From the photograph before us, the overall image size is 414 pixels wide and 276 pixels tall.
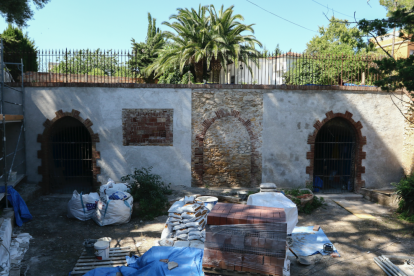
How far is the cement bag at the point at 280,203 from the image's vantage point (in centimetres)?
676

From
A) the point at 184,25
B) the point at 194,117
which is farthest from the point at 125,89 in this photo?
the point at 184,25

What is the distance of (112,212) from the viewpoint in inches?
314

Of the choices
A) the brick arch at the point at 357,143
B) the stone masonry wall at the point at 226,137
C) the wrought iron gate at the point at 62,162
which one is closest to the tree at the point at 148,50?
the wrought iron gate at the point at 62,162

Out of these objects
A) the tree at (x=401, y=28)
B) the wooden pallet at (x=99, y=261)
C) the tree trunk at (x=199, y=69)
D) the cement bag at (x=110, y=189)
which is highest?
the tree trunk at (x=199, y=69)

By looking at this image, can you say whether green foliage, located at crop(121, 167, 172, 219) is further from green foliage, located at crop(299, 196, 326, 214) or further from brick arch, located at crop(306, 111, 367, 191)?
brick arch, located at crop(306, 111, 367, 191)

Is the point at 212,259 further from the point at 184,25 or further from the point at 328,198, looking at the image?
the point at 184,25

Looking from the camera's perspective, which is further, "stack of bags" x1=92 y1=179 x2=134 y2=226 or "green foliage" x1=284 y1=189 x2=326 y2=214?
"green foliage" x1=284 y1=189 x2=326 y2=214

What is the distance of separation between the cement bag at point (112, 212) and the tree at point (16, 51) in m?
5.70

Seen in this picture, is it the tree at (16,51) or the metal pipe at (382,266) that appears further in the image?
the tree at (16,51)

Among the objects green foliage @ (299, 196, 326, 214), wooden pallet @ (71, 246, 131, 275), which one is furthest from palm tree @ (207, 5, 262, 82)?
wooden pallet @ (71, 246, 131, 275)

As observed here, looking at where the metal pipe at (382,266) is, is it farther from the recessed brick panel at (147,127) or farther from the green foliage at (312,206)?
the recessed brick panel at (147,127)

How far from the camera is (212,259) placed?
15.5ft

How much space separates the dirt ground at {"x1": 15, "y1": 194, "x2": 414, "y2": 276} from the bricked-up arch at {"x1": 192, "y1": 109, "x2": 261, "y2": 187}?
2.45 m

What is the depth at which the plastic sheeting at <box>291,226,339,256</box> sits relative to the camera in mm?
6578
